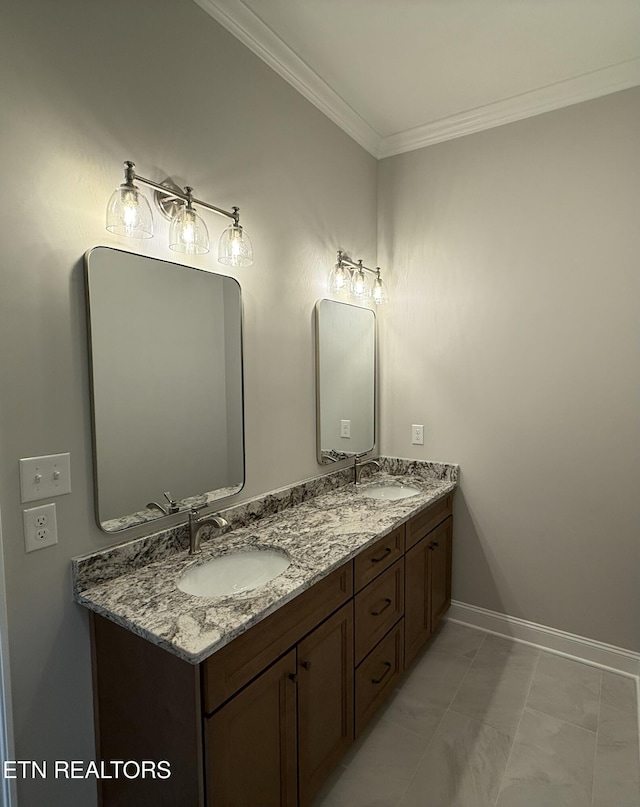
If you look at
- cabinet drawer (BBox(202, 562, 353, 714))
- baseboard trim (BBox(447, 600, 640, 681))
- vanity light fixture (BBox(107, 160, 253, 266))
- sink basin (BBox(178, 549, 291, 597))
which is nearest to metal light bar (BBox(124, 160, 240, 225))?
vanity light fixture (BBox(107, 160, 253, 266))

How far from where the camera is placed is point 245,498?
1.95m

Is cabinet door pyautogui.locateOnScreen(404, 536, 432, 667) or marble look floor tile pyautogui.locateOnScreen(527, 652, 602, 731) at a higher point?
cabinet door pyautogui.locateOnScreen(404, 536, 432, 667)

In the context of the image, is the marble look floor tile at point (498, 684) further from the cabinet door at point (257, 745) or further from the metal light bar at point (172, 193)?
the metal light bar at point (172, 193)

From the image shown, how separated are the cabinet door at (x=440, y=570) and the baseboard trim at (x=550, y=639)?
0.14 m

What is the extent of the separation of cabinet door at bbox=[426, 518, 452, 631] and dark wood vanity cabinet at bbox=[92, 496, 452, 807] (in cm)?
60

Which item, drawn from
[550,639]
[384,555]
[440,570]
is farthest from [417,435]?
[550,639]

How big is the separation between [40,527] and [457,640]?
2.23m

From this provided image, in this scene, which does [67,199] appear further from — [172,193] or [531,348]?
[531,348]

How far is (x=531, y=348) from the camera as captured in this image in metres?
2.42

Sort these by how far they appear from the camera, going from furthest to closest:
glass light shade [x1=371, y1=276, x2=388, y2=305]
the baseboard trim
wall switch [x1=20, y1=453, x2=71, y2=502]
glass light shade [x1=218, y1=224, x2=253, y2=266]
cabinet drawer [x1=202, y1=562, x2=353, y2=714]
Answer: glass light shade [x1=371, y1=276, x2=388, y2=305] < the baseboard trim < glass light shade [x1=218, y1=224, x2=253, y2=266] < wall switch [x1=20, y1=453, x2=71, y2=502] < cabinet drawer [x1=202, y1=562, x2=353, y2=714]

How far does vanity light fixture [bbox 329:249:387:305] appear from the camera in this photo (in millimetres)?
2436

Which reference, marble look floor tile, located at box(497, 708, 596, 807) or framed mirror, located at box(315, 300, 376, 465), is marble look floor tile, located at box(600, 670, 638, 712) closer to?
marble look floor tile, located at box(497, 708, 596, 807)

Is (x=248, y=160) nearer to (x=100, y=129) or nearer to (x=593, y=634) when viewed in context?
(x=100, y=129)

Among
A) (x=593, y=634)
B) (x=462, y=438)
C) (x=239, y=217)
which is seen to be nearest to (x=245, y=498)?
(x=239, y=217)
